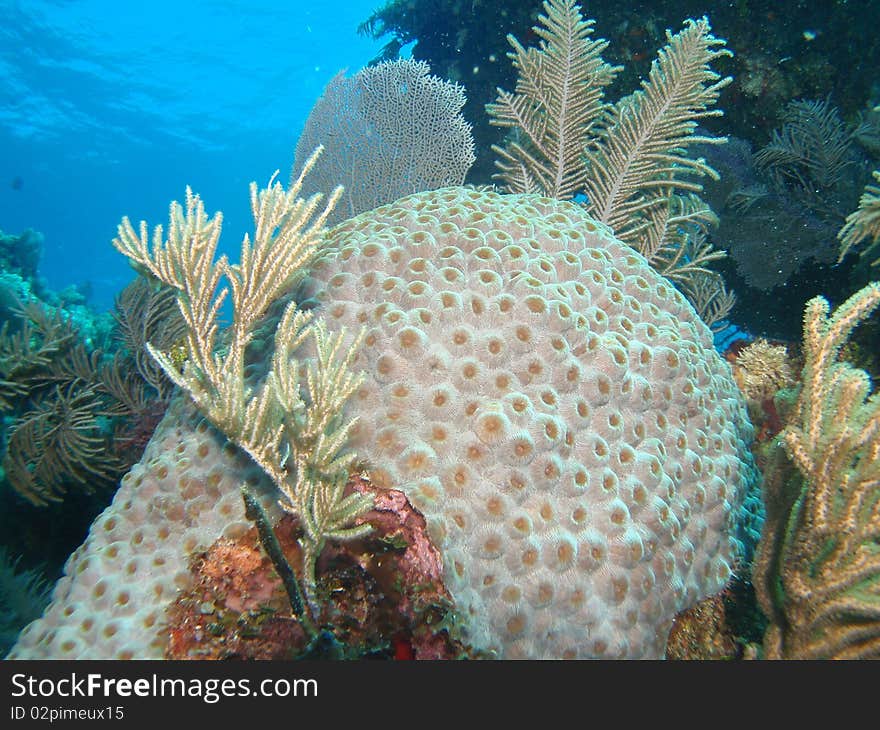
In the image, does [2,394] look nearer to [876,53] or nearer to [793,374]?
[793,374]

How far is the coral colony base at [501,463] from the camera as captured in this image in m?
2.13

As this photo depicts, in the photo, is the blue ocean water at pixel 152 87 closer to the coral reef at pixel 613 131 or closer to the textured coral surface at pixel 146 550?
the coral reef at pixel 613 131

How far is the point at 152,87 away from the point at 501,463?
186 ft

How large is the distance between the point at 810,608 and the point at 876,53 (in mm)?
7839

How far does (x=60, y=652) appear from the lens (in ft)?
6.49

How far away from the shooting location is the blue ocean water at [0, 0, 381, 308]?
119 ft

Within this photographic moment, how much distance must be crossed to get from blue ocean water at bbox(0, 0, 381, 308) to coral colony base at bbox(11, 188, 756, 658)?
2755 centimetres

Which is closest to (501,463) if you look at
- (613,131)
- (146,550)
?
(146,550)

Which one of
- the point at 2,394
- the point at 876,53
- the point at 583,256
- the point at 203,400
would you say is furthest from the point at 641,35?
the point at 2,394

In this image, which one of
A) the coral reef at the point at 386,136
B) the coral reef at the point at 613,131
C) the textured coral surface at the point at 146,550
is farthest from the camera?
the coral reef at the point at 386,136

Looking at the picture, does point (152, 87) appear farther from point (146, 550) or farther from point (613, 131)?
point (146, 550)

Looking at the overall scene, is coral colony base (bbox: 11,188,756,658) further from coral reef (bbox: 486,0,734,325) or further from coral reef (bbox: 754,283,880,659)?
coral reef (bbox: 486,0,734,325)

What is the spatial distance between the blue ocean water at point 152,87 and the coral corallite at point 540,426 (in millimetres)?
27586

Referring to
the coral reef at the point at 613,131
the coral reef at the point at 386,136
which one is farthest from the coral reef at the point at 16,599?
the coral reef at the point at 613,131
